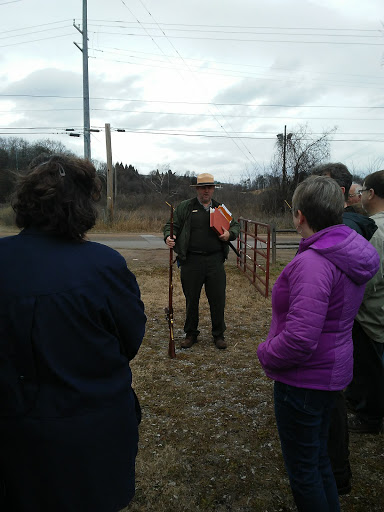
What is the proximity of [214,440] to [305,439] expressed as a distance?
4.19 ft

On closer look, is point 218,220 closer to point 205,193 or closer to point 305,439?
point 205,193

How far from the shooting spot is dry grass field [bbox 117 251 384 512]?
88.5 inches

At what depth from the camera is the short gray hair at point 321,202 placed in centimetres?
169

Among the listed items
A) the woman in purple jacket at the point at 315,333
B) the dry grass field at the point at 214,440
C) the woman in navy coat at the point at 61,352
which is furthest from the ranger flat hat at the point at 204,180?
the woman in navy coat at the point at 61,352

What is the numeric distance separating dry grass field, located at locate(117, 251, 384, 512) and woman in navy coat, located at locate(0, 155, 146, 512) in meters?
1.11

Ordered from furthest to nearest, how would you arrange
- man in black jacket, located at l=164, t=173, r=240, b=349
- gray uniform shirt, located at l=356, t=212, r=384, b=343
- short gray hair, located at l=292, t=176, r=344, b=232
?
man in black jacket, located at l=164, t=173, r=240, b=349 < gray uniform shirt, located at l=356, t=212, r=384, b=343 < short gray hair, located at l=292, t=176, r=344, b=232

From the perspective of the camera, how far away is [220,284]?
14.3 ft

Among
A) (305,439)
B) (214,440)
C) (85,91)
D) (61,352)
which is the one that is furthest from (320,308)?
(85,91)

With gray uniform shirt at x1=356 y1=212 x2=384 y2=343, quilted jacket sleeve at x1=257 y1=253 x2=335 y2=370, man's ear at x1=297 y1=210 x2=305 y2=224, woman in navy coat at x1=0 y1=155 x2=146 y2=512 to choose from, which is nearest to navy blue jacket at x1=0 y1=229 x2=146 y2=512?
woman in navy coat at x1=0 y1=155 x2=146 y2=512

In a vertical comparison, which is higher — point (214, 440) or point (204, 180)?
point (204, 180)

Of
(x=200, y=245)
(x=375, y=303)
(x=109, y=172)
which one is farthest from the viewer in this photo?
(x=109, y=172)

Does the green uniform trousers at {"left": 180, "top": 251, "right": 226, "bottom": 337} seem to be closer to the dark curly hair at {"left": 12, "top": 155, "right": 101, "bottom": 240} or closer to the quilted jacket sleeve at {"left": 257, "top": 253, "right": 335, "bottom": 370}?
the quilted jacket sleeve at {"left": 257, "top": 253, "right": 335, "bottom": 370}

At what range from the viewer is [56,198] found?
4.22ft

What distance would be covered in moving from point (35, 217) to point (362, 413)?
102 inches
